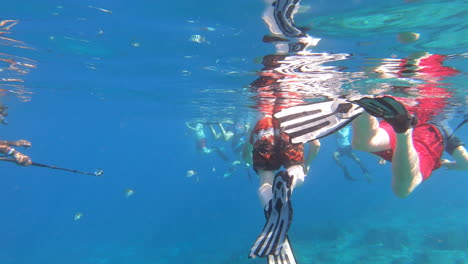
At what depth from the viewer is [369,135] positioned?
16.3 feet

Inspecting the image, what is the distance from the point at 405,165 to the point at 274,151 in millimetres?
2261

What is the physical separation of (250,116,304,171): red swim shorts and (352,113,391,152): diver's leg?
3.71 feet

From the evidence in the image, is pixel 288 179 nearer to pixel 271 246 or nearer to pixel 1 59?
pixel 271 246

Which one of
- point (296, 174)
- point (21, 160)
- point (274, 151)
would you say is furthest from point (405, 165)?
point (21, 160)

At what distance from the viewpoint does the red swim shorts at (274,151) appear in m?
5.61

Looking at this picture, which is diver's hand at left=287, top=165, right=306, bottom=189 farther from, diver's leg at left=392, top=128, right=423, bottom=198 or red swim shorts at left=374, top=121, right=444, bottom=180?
red swim shorts at left=374, top=121, right=444, bottom=180

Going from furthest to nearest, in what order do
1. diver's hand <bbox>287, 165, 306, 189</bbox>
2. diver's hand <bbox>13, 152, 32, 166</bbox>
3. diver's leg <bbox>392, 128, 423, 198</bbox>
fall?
diver's hand <bbox>13, 152, 32, 166</bbox> → diver's hand <bbox>287, 165, 306, 189</bbox> → diver's leg <bbox>392, 128, 423, 198</bbox>

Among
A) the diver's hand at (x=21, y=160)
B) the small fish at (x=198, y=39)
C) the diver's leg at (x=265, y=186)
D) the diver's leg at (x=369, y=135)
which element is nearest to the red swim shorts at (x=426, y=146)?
the diver's leg at (x=369, y=135)

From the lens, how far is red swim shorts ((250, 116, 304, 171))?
5609 millimetres

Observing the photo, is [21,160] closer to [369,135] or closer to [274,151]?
[274,151]

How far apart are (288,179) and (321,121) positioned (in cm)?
109

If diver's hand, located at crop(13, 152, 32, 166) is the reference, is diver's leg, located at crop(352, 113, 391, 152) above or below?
above

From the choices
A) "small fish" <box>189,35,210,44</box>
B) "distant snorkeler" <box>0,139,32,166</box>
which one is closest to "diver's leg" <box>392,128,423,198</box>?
"small fish" <box>189,35,210,44</box>

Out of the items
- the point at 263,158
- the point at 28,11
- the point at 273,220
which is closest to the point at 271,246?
the point at 273,220
